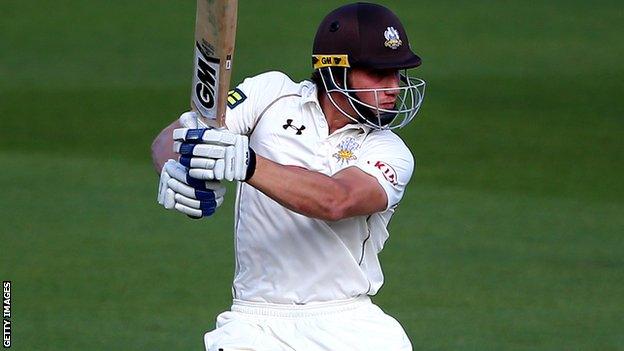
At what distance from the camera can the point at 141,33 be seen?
1847 cm

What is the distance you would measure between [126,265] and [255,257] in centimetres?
439

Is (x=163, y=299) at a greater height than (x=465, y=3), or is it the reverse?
(x=465, y=3)

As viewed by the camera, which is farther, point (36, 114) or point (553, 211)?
point (36, 114)

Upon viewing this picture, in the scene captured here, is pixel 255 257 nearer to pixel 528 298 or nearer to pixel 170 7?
pixel 528 298

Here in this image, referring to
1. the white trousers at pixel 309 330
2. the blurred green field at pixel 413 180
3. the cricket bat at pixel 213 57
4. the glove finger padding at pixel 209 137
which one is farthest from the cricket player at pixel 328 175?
the blurred green field at pixel 413 180

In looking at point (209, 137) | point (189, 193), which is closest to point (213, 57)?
point (209, 137)

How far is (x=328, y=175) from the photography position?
4.90 meters

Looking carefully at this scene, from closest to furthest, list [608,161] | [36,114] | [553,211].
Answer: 1. [553,211]
2. [608,161]
3. [36,114]

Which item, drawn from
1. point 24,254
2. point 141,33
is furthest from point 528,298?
point 141,33

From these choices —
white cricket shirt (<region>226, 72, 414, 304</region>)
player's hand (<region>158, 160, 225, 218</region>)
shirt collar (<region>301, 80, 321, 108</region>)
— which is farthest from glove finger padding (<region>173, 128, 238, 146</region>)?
shirt collar (<region>301, 80, 321, 108</region>)

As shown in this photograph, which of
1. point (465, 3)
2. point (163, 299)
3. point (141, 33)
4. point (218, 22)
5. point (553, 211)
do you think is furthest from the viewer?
point (465, 3)

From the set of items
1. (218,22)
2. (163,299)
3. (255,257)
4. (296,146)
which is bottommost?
(163,299)

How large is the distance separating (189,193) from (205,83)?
397 mm

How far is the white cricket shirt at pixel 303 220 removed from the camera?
16.4ft
